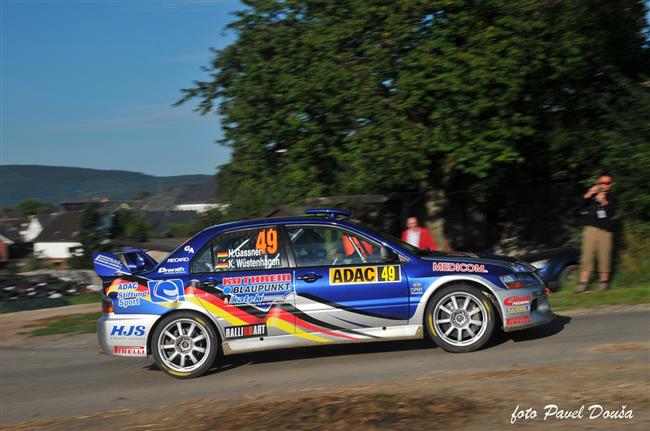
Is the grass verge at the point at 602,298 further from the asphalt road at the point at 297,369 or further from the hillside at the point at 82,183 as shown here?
the hillside at the point at 82,183

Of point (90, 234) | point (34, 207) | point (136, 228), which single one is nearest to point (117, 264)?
point (90, 234)

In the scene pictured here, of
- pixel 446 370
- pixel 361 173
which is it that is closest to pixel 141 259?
pixel 446 370

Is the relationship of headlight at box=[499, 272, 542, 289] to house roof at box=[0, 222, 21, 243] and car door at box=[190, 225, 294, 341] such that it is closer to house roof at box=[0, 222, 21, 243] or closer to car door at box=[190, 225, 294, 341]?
car door at box=[190, 225, 294, 341]

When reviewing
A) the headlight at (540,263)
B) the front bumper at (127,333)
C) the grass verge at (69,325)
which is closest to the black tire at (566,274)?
the headlight at (540,263)

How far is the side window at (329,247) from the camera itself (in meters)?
7.94

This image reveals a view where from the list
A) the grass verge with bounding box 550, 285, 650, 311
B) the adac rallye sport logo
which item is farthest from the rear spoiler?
the grass verge with bounding box 550, 285, 650, 311

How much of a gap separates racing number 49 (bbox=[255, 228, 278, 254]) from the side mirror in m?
1.13

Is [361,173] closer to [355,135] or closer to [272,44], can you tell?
[355,135]

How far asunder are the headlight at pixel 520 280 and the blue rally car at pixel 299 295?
13 millimetres

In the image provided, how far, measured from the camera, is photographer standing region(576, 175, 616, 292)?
455 inches

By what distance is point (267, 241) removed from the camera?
806 cm

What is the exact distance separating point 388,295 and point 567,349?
1896 mm

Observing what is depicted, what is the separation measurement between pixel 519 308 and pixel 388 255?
4.81 ft

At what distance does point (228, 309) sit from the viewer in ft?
25.9
